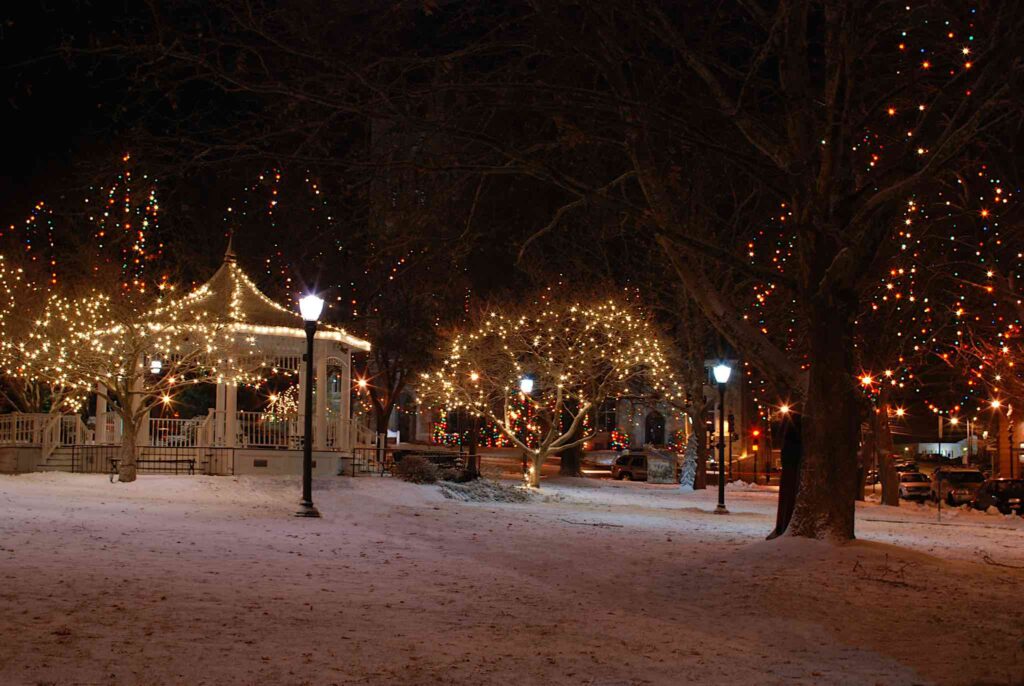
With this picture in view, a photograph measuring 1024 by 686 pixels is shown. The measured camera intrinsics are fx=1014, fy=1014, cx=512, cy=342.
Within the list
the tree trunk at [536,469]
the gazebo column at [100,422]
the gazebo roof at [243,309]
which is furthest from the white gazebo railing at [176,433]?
the tree trunk at [536,469]

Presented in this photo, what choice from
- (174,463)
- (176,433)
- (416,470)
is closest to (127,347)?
(174,463)

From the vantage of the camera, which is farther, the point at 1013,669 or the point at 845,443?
the point at 845,443

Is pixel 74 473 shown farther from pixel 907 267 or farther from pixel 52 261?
pixel 907 267

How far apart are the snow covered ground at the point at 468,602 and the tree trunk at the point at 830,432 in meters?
0.50

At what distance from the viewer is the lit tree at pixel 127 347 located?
71.2 ft

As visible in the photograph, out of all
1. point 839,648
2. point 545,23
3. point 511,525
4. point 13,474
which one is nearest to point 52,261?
point 13,474

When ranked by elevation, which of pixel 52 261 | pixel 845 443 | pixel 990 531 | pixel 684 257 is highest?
pixel 52 261

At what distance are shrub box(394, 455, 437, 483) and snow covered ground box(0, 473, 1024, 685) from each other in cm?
801

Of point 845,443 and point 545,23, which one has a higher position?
point 545,23

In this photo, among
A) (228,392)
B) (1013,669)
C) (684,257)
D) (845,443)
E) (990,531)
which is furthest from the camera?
(228,392)

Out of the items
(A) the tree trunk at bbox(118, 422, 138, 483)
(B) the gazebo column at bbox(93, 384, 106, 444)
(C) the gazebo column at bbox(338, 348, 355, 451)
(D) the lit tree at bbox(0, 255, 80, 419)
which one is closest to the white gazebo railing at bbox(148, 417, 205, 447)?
(B) the gazebo column at bbox(93, 384, 106, 444)

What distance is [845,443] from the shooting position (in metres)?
13.7

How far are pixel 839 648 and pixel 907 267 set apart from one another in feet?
64.6

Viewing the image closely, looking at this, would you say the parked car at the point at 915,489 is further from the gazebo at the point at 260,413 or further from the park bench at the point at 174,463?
the park bench at the point at 174,463
